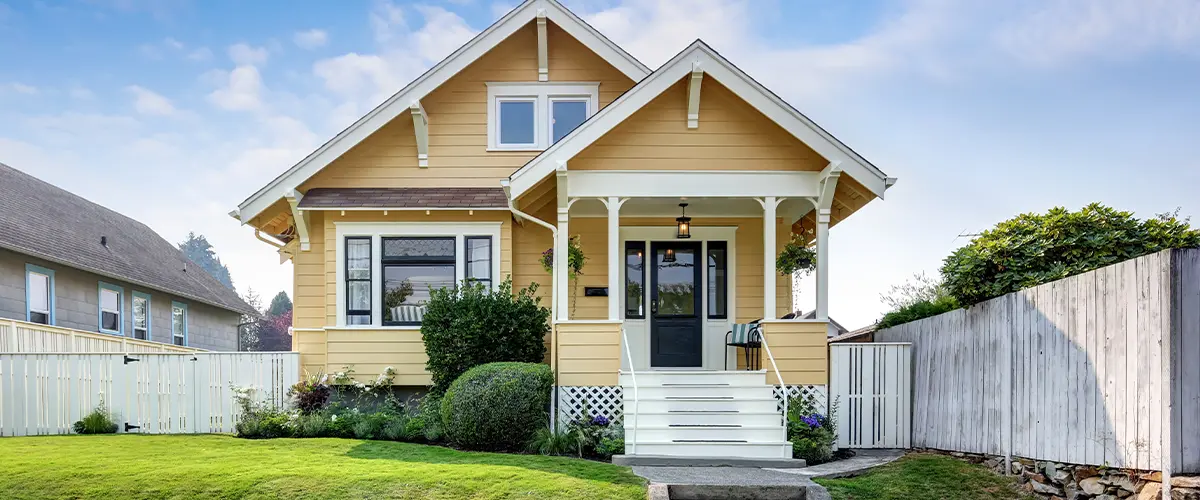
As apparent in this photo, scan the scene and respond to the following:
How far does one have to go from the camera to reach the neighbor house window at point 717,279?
13.0 meters

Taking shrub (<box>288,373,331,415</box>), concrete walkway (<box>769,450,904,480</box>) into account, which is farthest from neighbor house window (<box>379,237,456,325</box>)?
concrete walkway (<box>769,450,904,480</box>)

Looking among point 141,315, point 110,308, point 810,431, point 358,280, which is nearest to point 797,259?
point 810,431

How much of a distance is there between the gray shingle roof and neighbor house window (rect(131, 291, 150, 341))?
11206 mm

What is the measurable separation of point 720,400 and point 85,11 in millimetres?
14395

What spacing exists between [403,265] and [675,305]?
14.4ft

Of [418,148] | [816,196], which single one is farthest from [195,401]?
[816,196]

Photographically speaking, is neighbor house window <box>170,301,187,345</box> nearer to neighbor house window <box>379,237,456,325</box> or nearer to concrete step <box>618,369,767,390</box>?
neighbor house window <box>379,237,456,325</box>

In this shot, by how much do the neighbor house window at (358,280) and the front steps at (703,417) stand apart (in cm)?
455

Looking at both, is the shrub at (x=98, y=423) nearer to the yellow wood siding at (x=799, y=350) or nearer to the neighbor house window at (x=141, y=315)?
the yellow wood siding at (x=799, y=350)

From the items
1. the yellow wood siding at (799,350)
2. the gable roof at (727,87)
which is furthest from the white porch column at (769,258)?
the gable roof at (727,87)

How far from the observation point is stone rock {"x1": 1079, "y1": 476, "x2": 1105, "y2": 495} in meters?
6.65

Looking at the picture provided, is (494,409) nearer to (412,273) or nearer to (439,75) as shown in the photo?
(412,273)

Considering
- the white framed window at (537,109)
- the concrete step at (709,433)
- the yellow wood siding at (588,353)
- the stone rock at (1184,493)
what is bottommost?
the concrete step at (709,433)

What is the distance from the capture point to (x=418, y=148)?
13.0 meters
